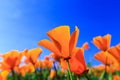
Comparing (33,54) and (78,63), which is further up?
(33,54)

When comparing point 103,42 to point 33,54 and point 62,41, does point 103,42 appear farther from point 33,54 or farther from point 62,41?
point 62,41

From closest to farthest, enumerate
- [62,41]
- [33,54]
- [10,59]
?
[62,41] < [10,59] < [33,54]

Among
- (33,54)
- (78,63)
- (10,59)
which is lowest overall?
(78,63)

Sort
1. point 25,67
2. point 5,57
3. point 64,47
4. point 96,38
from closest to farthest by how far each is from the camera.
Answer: point 64,47, point 5,57, point 96,38, point 25,67

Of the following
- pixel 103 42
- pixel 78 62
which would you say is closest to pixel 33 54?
pixel 103 42

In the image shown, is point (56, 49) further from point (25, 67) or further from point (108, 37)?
point (25, 67)

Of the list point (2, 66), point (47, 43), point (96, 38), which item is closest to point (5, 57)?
point (2, 66)
